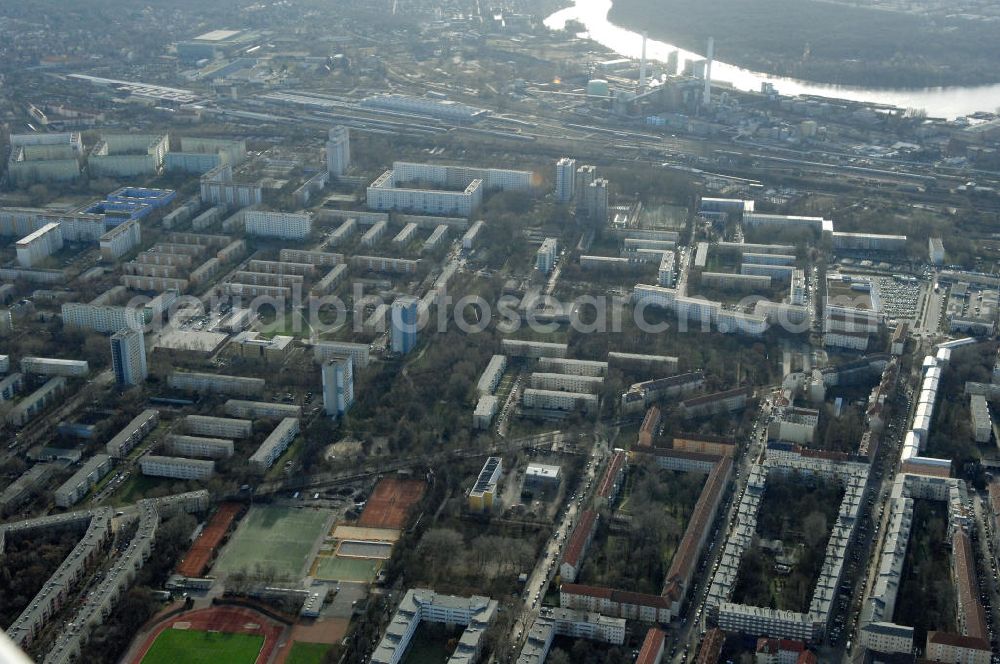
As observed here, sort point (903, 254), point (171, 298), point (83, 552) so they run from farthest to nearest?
point (903, 254) → point (171, 298) → point (83, 552)

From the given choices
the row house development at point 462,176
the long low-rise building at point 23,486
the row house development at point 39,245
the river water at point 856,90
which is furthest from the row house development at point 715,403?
the river water at point 856,90

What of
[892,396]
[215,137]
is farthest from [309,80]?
[892,396]

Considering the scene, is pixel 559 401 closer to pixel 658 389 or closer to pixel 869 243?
pixel 658 389

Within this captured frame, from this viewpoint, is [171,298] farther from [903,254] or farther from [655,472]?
[903,254]

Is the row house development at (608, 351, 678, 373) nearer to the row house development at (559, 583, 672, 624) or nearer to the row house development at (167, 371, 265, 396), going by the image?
the row house development at (167, 371, 265, 396)

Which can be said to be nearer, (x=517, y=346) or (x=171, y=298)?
(x=517, y=346)
